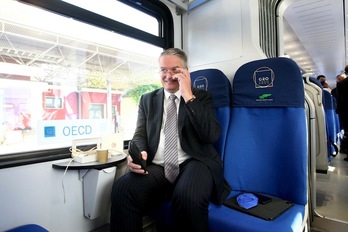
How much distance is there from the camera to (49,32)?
1.49 m

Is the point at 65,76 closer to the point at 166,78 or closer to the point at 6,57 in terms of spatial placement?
the point at 6,57

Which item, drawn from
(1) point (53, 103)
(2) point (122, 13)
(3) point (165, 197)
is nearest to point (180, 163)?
(3) point (165, 197)

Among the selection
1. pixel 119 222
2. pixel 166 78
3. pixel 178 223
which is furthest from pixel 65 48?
pixel 178 223

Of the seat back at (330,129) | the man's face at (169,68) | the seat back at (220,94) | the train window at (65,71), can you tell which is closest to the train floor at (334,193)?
the seat back at (330,129)

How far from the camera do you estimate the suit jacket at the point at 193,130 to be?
4.04 feet

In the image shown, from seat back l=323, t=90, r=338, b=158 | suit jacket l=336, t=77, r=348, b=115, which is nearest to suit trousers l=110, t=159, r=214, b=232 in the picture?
seat back l=323, t=90, r=338, b=158

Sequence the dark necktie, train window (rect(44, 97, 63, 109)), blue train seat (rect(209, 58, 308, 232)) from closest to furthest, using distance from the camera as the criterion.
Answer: blue train seat (rect(209, 58, 308, 232)) → the dark necktie → train window (rect(44, 97, 63, 109))

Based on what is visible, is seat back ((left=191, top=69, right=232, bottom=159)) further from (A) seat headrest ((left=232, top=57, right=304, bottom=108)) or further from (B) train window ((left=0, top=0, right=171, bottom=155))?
(B) train window ((left=0, top=0, right=171, bottom=155))

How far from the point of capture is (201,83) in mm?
1723

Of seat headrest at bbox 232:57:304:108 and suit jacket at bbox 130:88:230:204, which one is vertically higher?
seat headrest at bbox 232:57:304:108

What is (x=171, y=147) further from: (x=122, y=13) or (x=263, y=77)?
(x=122, y=13)

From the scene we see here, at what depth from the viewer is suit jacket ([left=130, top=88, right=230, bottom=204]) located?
1.23 meters

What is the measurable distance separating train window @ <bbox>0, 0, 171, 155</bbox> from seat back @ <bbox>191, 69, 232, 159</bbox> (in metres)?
0.70

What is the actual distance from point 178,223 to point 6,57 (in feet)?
4.52
